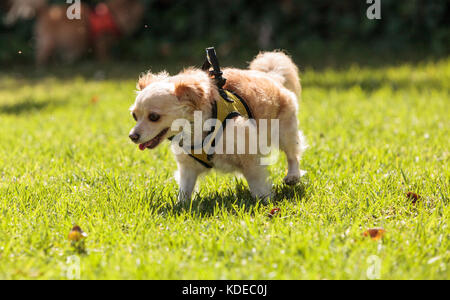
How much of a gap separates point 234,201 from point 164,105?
0.80 meters

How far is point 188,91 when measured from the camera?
2.97 m

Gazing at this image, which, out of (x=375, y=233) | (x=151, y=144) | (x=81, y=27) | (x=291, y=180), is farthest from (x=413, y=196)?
(x=81, y=27)

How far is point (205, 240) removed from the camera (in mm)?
2656

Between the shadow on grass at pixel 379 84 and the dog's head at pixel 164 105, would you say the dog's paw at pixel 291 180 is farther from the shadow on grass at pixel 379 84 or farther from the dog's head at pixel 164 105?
the shadow on grass at pixel 379 84

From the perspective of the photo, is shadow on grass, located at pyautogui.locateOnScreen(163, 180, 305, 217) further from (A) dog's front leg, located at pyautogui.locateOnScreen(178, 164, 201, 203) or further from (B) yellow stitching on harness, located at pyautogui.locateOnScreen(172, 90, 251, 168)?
(B) yellow stitching on harness, located at pyautogui.locateOnScreen(172, 90, 251, 168)

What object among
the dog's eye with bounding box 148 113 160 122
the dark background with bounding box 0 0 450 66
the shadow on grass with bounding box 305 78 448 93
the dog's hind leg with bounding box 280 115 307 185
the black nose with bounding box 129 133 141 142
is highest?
the dark background with bounding box 0 0 450 66

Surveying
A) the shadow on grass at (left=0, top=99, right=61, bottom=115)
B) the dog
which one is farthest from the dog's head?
the shadow on grass at (left=0, top=99, right=61, bottom=115)

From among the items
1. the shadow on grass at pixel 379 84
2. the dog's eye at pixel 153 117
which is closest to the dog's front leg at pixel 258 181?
the dog's eye at pixel 153 117

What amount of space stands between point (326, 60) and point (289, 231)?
277 inches

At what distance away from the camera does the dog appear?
2980mm

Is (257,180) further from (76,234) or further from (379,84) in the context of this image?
(379,84)

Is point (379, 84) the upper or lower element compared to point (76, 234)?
upper

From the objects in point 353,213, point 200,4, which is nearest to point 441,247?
point 353,213

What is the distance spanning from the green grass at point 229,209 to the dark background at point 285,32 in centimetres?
424
